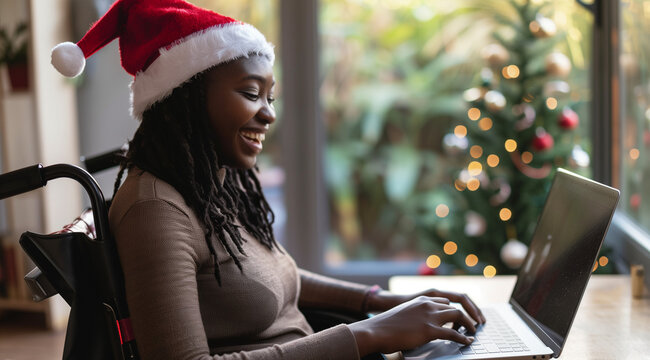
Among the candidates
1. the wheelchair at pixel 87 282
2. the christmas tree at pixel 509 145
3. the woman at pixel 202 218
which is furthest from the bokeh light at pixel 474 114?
the wheelchair at pixel 87 282

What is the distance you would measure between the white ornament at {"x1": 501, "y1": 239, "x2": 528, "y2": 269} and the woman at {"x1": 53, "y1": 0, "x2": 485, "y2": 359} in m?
1.12

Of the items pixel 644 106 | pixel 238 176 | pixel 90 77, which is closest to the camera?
pixel 238 176

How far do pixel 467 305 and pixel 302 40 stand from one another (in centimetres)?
198

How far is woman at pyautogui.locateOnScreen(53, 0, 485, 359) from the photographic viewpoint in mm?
1073

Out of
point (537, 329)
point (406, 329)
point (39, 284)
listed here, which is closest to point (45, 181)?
point (39, 284)

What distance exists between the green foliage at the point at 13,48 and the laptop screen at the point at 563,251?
2.57 metres

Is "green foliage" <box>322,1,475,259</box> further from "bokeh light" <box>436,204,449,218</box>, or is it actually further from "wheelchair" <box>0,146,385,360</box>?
"wheelchair" <box>0,146,385,360</box>

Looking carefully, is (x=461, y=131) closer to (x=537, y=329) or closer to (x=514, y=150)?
(x=514, y=150)

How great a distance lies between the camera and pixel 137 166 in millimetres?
1229

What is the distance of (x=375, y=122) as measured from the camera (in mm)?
3178

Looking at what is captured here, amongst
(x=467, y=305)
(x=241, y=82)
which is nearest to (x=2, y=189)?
(x=241, y=82)

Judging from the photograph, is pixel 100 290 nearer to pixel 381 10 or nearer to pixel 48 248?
pixel 48 248

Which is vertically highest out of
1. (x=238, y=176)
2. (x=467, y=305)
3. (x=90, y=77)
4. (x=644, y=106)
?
(x=90, y=77)

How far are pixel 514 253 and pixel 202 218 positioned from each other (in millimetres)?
1573
